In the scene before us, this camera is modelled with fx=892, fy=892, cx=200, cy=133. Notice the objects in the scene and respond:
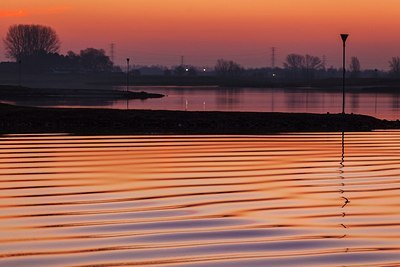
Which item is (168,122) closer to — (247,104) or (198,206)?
(198,206)

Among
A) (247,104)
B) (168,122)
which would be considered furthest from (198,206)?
(247,104)

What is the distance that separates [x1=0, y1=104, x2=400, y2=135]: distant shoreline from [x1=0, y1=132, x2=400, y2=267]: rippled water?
9.39 metres

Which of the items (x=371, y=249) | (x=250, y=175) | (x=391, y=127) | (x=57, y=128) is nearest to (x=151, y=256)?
(x=371, y=249)

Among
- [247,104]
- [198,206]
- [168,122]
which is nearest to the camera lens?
[198,206]

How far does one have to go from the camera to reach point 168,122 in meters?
39.2

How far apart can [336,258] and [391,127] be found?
100.0ft

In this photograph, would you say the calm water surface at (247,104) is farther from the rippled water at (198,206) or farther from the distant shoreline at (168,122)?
the rippled water at (198,206)

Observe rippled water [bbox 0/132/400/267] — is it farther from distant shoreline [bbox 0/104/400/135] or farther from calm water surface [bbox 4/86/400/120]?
calm water surface [bbox 4/86/400/120]

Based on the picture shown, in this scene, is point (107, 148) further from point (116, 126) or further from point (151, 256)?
point (151, 256)

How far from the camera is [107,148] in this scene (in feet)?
89.3

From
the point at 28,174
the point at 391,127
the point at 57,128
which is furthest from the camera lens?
the point at 391,127

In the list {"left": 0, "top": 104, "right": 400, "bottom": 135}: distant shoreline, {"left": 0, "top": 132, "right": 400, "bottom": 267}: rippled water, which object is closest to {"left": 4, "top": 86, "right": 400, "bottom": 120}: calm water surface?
{"left": 0, "top": 104, "right": 400, "bottom": 135}: distant shoreline

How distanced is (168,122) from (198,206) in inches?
928

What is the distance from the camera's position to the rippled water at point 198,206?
11859mm
